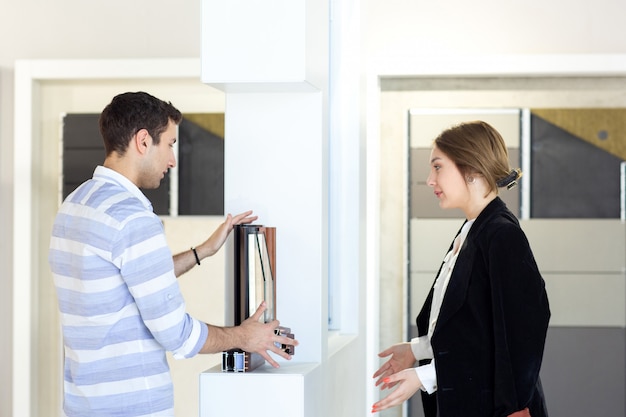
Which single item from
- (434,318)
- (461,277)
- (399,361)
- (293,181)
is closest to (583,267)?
(399,361)

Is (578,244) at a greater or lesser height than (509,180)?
lesser

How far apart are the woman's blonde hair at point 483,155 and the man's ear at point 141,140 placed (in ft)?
2.97

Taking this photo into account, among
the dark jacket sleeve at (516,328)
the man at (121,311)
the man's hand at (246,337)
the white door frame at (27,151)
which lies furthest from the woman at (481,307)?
the white door frame at (27,151)

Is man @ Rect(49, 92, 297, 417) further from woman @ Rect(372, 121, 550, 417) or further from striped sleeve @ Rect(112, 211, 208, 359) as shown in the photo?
woman @ Rect(372, 121, 550, 417)

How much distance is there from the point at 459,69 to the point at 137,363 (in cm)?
288

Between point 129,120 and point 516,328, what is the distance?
3.91 ft

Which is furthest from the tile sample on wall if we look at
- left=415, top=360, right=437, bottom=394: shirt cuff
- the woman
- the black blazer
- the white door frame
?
left=415, top=360, right=437, bottom=394: shirt cuff

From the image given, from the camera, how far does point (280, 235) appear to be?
2674 millimetres

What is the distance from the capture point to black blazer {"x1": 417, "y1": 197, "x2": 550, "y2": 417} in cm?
249

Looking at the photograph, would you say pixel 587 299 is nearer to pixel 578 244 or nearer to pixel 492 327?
pixel 578 244

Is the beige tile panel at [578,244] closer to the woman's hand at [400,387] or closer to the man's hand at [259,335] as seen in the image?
the woman's hand at [400,387]

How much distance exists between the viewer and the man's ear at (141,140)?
258cm

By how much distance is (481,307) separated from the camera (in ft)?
8.53

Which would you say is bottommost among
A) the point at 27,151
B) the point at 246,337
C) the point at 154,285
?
the point at 246,337
